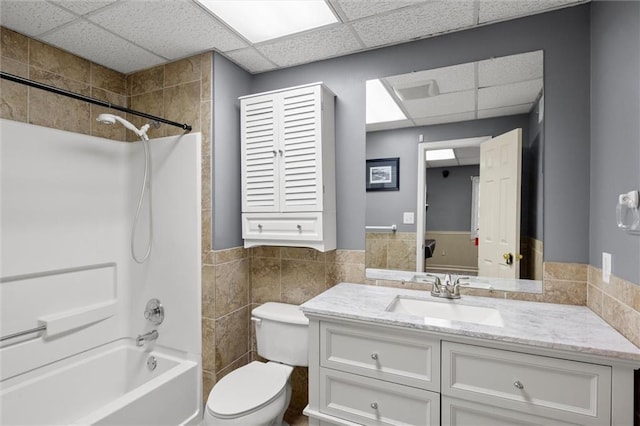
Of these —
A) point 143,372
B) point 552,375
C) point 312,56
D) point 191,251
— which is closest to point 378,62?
point 312,56

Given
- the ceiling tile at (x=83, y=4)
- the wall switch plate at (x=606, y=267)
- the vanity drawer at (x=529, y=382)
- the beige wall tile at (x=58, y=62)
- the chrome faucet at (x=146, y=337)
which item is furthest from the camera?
the chrome faucet at (x=146, y=337)

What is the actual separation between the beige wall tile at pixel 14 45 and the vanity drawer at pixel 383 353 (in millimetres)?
2207

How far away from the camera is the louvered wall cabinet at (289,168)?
1.93 metres

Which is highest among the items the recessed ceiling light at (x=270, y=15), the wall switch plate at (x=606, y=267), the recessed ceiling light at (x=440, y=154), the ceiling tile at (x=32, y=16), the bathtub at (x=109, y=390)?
the recessed ceiling light at (x=270, y=15)

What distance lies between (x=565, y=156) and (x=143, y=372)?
9.20 feet

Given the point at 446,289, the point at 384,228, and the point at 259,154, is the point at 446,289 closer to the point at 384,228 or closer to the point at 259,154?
the point at 384,228

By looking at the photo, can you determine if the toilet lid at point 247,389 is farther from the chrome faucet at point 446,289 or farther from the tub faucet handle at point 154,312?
the chrome faucet at point 446,289

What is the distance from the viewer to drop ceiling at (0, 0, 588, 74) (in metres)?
1.58

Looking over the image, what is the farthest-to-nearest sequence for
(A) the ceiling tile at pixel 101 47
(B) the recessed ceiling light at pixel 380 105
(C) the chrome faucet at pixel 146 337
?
(C) the chrome faucet at pixel 146 337
(B) the recessed ceiling light at pixel 380 105
(A) the ceiling tile at pixel 101 47

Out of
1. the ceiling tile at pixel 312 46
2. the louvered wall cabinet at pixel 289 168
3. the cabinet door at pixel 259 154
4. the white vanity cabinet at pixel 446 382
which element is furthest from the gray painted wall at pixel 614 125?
the cabinet door at pixel 259 154

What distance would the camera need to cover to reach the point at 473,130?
5.91 ft

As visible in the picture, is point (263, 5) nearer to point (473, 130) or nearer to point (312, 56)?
point (312, 56)

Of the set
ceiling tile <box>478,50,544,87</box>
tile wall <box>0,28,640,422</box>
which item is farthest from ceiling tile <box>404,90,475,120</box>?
tile wall <box>0,28,640,422</box>

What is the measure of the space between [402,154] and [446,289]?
2.68 ft
